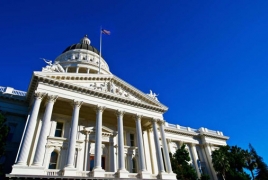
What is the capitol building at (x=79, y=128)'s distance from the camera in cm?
1719

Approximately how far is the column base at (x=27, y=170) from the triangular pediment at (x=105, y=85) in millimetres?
8711

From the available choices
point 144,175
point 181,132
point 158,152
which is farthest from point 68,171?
point 181,132

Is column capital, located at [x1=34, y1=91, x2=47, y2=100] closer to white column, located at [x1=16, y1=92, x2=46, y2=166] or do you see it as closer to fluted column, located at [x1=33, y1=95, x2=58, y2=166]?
white column, located at [x1=16, y1=92, x2=46, y2=166]

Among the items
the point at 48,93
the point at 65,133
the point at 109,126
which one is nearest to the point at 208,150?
the point at 109,126

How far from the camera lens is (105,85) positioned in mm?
24797

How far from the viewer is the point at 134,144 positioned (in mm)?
27234

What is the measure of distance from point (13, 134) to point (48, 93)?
7350 mm

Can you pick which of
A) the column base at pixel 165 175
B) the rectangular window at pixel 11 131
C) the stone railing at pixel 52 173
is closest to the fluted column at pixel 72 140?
the stone railing at pixel 52 173

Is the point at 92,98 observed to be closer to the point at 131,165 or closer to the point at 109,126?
the point at 109,126

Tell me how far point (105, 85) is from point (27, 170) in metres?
13.1

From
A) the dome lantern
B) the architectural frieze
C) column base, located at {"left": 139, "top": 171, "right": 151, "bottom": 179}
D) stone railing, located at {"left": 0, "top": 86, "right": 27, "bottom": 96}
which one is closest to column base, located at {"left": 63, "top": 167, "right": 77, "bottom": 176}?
column base, located at {"left": 139, "top": 171, "right": 151, "bottom": 179}

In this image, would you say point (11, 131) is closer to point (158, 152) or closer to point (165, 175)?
point (158, 152)

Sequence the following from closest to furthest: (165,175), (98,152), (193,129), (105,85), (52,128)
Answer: (98,152), (165,175), (52,128), (105,85), (193,129)

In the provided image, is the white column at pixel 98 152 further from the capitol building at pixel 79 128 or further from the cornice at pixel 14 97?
Result: the cornice at pixel 14 97
